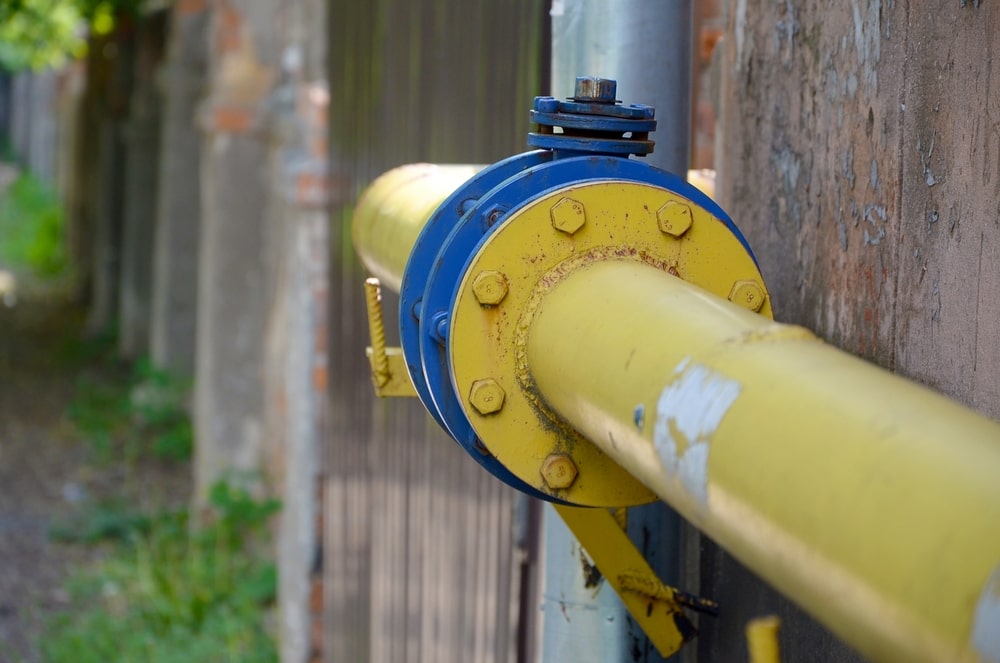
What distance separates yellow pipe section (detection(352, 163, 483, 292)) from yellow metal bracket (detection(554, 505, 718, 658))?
305 mm

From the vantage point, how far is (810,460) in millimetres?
628

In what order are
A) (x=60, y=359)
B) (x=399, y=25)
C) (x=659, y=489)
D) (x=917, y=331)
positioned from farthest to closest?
(x=60, y=359) < (x=399, y=25) < (x=917, y=331) < (x=659, y=489)

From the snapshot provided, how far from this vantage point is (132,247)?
10383mm

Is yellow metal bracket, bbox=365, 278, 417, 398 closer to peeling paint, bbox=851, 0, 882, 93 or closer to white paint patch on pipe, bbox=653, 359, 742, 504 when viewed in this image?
peeling paint, bbox=851, 0, 882, 93

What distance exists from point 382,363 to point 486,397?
1.35ft

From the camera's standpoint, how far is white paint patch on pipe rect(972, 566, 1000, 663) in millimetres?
506

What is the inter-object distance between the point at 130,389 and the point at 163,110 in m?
2.06

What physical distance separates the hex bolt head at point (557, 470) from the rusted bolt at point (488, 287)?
0.14 meters

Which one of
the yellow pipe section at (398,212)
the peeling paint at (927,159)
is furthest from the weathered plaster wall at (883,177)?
the yellow pipe section at (398,212)

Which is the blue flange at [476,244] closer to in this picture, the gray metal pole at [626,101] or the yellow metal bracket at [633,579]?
the yellow metal bracket at [633,579]

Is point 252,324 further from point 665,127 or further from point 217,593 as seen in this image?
point 665,127

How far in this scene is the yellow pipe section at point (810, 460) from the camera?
0.54m

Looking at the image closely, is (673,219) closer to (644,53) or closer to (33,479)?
(644,53)

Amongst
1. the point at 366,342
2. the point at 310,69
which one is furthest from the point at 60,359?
the point at 366,342
